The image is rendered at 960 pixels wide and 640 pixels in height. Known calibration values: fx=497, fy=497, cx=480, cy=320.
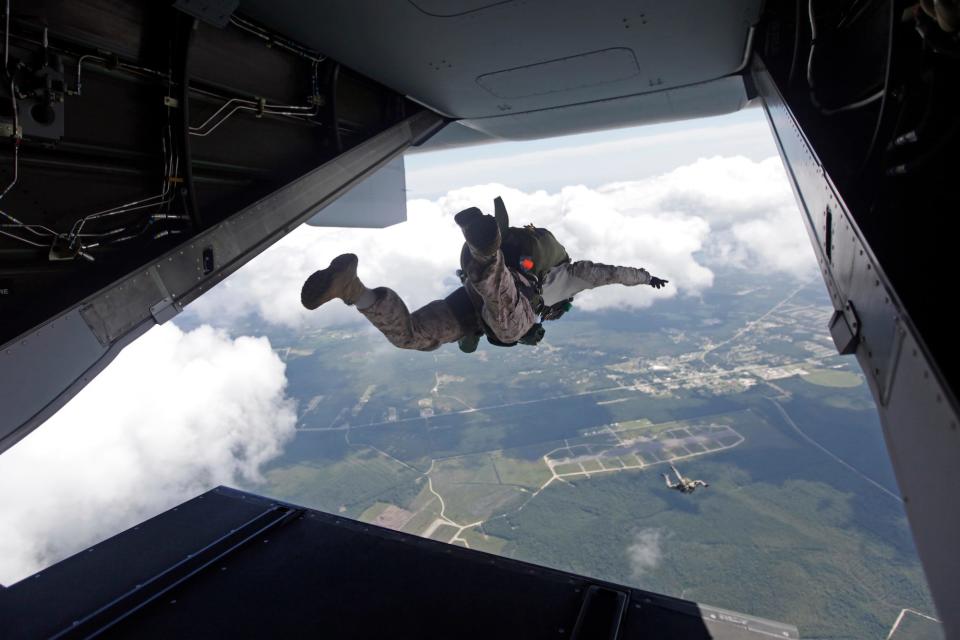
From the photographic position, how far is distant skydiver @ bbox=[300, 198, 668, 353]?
9.32ft

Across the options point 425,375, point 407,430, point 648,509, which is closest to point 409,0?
point 648,509

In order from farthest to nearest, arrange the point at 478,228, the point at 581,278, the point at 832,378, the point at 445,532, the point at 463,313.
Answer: the point at 832,378, the point at 445,532, the point at 581,278, the point at 463,313, the point at 478,228

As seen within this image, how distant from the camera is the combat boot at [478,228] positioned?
2631mm

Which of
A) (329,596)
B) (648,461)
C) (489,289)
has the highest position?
(489,289)

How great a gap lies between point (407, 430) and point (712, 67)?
53.0m

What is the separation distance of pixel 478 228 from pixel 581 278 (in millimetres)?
1669

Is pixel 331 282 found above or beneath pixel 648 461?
above

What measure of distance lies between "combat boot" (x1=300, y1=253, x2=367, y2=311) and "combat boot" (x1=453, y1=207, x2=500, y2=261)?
0.73 m

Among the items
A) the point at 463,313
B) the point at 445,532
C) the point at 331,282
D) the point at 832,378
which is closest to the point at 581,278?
the point at 463,313

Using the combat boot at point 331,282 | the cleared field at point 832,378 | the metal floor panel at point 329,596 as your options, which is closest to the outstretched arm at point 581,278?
the combat boot at point 331,282

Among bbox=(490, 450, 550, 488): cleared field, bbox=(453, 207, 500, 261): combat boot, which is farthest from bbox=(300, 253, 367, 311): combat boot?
bbox=(490, 450, 550, 488): cleared field

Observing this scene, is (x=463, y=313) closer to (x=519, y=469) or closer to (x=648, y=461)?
(x=519, y=469)

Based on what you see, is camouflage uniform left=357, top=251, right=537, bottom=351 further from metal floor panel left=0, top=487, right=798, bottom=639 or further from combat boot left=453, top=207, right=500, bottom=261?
metal floor panel left=0, top=487, right=798, bottom=639

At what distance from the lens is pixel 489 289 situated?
3000mm
